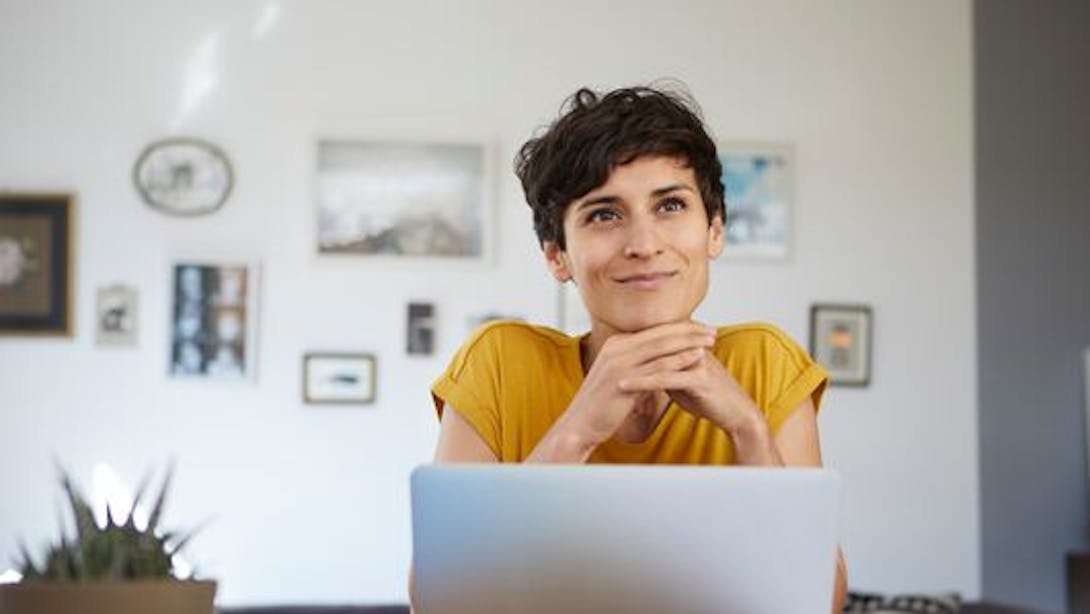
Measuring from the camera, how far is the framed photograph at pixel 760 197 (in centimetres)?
497

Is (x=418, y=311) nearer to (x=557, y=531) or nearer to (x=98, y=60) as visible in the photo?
(x=98, y=60)

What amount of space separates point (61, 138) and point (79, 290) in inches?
19.1

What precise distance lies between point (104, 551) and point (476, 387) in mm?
768

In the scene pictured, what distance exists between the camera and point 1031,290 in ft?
16.6

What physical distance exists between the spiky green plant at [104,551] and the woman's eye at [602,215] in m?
0.76

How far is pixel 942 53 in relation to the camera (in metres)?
5.09

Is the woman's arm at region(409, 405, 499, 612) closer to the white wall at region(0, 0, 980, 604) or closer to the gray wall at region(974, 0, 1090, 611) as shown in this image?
the white wall at region(0, 0, 980, 604)

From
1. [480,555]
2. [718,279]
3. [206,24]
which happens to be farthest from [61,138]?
[480,555]

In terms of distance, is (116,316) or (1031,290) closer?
(116,316)

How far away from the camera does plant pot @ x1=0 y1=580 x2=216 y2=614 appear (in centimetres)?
94

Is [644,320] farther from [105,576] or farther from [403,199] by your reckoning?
[403,199]

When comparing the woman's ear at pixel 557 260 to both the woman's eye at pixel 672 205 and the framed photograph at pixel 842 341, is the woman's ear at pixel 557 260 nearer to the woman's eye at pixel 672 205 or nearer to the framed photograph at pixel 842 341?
the woman's eye at pixel 672 205

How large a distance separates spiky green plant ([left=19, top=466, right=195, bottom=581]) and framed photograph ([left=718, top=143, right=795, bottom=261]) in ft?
13.3

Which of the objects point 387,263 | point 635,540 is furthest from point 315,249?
point 635,540
